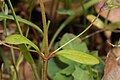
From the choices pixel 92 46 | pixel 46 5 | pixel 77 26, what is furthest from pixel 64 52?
pixel 46 5

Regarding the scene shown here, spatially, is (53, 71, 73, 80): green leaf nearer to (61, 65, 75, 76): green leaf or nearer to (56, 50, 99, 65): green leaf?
(61, 65, 75, 76): green leaf

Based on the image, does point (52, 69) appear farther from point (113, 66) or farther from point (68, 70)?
point (113, 66)

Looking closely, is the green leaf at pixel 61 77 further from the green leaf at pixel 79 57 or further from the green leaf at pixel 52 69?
the green leaf at pixel 79 57

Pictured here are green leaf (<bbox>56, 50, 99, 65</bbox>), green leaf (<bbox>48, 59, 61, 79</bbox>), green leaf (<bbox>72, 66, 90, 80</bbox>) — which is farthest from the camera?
green leaf (<bbox>48, 59, 61, 79</bbox>)

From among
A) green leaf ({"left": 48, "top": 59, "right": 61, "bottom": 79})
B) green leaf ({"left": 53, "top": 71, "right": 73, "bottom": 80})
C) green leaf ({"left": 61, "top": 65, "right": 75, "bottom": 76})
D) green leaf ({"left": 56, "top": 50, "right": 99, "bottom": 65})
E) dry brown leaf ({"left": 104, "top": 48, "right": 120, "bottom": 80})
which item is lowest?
green leaf ({"left": 48, "top": 59, "right": 61, "bottom": 79})

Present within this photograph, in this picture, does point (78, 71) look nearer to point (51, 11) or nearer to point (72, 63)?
point (72, 63)

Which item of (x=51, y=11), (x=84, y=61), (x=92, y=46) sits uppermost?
(x=84, y=61)

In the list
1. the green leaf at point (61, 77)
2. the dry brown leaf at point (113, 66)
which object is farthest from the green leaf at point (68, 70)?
the dry brown leaf at point (113, 66)

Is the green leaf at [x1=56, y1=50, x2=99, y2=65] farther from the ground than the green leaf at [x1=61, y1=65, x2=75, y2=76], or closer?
farther from the ground

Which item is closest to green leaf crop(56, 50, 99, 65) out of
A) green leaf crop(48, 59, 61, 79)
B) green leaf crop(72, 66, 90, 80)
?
green leaf crop(72, 66, 90, 80)
